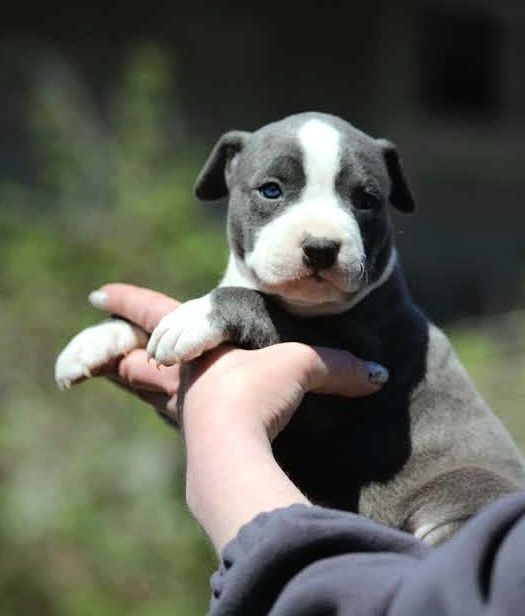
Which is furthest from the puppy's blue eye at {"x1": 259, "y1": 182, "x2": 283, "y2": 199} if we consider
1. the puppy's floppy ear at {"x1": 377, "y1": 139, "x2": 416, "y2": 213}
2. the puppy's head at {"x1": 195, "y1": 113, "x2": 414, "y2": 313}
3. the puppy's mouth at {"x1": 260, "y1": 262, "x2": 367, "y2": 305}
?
the puppy's floppy ear at {"x1": 377, "y1": 139, "x2": 416, "y2": 213}

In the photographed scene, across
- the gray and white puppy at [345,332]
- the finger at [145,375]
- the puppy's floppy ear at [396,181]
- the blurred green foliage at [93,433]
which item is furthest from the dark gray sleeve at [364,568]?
the blurred green foliage at [93,433]

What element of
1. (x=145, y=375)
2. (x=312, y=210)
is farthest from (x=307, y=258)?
(x=145, y=375)

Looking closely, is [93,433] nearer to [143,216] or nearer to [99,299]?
[143,216]

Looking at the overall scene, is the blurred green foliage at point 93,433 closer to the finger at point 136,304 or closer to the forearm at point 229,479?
the finger at point 136,304

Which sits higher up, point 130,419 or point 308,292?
point 308,292

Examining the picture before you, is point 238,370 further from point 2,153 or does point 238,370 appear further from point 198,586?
point 2,153

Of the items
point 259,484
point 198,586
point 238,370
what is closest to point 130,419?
point 198,586
